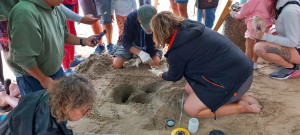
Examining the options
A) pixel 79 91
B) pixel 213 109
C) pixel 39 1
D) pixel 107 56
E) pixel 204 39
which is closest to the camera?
pixel 79 91

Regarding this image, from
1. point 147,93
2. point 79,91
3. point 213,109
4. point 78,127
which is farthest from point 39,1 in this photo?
point 213,109

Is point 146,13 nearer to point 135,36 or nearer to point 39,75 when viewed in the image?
point 135,36

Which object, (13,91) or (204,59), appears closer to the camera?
(204,59)

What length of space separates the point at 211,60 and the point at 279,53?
1170mm

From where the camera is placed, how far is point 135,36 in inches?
109

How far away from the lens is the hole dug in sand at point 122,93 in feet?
8.38

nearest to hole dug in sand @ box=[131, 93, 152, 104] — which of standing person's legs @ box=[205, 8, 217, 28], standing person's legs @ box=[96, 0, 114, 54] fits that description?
standing person's legs @ box=[96, 0, 114, 54]

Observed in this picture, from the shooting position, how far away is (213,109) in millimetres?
1920

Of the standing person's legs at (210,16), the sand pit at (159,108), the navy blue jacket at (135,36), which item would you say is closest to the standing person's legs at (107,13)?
the navy blue jacket at (135,36)

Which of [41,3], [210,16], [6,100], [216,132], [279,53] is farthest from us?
[210,16]

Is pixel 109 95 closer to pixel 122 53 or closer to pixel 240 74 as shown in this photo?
pixel 122 53

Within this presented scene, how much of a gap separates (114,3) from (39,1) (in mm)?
1789

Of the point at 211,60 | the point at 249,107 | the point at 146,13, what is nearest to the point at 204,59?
the point at 211,60

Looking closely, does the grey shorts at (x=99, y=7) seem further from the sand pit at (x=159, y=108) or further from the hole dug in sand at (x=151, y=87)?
the hole dug in sand at (x=151, y=87)
